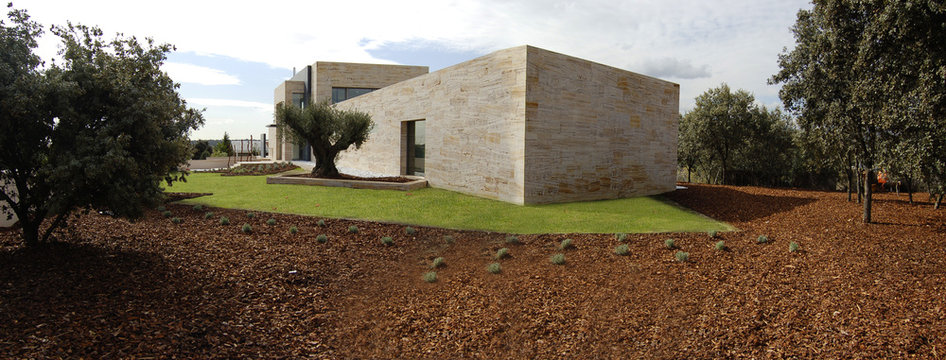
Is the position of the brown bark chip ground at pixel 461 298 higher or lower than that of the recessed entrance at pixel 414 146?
lower

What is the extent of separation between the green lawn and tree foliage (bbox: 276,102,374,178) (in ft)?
7.46

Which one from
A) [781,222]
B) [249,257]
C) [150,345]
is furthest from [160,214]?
[781,222]

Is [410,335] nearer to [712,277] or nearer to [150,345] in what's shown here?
[150,345]

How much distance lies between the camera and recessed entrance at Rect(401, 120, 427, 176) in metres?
17.6

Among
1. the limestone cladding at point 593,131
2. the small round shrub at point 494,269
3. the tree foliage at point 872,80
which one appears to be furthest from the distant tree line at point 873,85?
the small round shrub at point 494,269

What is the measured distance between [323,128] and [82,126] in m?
10.9

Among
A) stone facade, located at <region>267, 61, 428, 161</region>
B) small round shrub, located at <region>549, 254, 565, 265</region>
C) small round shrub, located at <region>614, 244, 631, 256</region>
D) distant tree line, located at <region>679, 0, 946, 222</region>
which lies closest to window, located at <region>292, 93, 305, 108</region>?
stone facade, located at <region>267, 61, 428, 161</region>

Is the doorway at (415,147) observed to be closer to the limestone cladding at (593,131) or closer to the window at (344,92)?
the limestone cladding at (593,131)

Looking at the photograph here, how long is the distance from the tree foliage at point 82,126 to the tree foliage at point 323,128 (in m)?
10.2

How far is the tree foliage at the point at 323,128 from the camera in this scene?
1630 centimetres

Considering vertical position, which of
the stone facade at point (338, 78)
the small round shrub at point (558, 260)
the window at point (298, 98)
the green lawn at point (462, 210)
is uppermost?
the stone facade at point (338, 78)

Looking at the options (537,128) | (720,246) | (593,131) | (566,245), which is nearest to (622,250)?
(566,245)

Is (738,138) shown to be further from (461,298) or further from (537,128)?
(461,298)

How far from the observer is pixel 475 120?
1299 cm
